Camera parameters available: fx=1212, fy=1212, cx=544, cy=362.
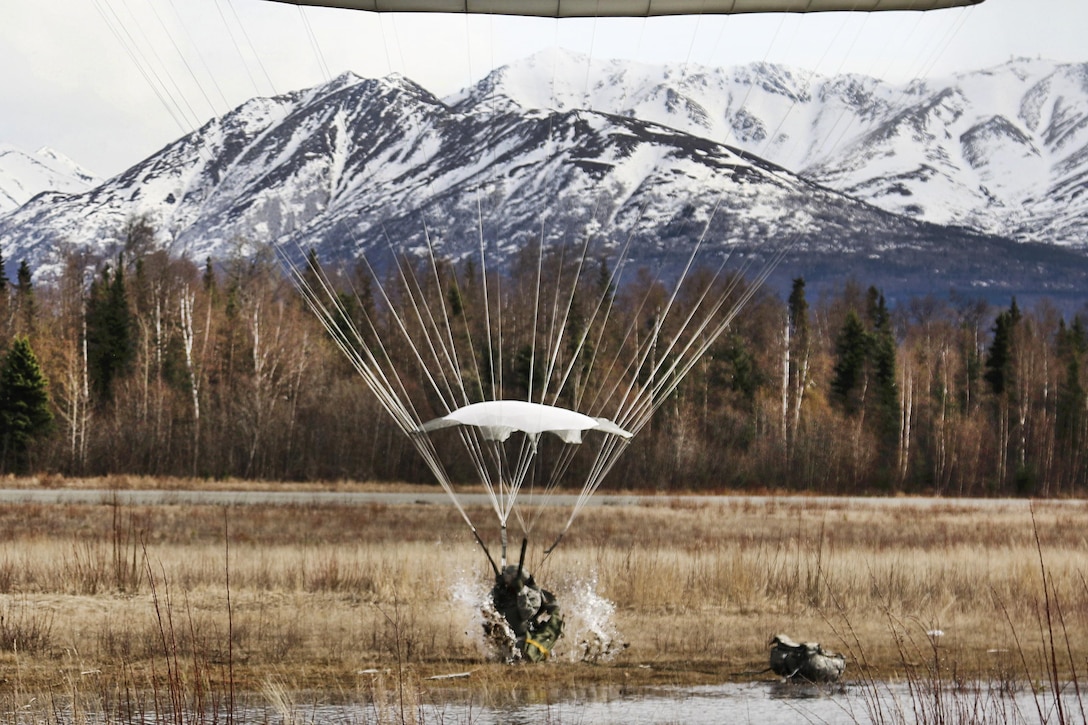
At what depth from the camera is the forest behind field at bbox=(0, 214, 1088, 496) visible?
48.9 m

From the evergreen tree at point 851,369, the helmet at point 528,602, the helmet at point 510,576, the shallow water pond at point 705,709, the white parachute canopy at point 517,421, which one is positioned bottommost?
the shallow water pond at point 705,709

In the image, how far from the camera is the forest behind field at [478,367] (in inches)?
1925

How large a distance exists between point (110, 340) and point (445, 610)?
160ft

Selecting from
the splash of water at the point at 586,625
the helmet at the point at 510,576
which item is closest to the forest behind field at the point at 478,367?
the splash of water at the point at 586,625

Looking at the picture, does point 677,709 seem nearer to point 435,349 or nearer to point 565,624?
point 565,624

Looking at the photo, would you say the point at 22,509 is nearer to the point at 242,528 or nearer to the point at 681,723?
the point at 242,528

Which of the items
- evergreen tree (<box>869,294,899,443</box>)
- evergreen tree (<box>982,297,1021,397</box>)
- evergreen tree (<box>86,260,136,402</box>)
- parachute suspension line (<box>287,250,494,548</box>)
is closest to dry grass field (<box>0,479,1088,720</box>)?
parachute suspension line (<box>287,250,494,548</box>)

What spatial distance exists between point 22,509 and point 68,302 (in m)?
41.7

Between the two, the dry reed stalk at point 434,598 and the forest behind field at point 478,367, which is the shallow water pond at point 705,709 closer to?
the dry reed stalk at point 434,598

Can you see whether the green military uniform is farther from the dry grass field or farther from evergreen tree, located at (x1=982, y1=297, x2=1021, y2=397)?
evergreen tree, located at (x1=982, y1=297, x2=1021, y2=397)

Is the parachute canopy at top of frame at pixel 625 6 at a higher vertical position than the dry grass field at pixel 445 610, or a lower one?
higher

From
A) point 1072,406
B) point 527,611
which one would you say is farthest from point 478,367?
point 1072,406

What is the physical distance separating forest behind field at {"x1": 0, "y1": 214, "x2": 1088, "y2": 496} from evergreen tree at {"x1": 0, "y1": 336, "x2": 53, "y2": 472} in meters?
0.09

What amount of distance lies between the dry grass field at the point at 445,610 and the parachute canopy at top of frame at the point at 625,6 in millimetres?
5951
